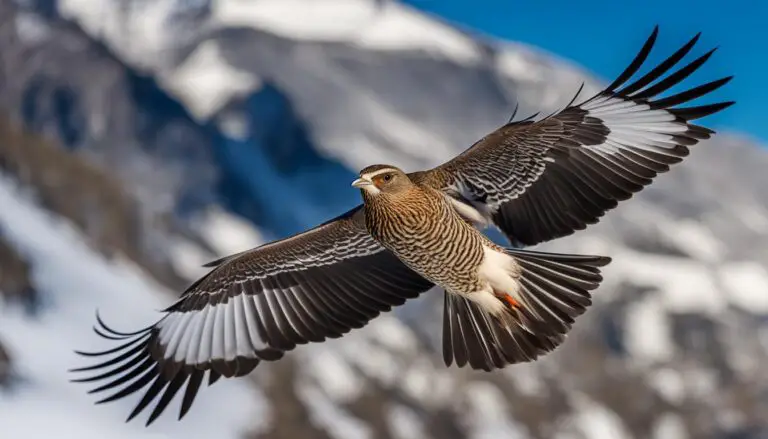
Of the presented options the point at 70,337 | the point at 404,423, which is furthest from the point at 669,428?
the point at 70,337

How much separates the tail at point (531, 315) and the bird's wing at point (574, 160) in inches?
13.3

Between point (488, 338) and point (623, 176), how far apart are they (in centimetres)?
153

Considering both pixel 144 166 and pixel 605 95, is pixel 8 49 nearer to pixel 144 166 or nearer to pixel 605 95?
pixel 144 166

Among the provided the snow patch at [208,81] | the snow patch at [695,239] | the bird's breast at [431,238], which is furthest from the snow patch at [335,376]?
the bird's breast at [431,238]

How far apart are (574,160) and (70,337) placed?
38.1m

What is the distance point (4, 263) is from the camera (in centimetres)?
4441

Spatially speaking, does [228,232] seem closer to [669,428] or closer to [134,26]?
[134,26]

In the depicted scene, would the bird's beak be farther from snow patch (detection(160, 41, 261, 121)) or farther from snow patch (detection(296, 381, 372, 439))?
snow patch (detection(160, 41, 261, 121))

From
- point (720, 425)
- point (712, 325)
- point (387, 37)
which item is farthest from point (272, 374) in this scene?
point (387, 37)

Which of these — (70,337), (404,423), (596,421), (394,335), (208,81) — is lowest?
(70,337)

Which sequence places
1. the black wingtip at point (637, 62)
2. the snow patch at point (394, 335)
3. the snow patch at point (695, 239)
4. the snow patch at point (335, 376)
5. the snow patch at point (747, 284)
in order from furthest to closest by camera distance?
the snow patch at point (695, 239) → the snow patch at point (747, 284) → the snow patch at point (394, 335) → the snow patch at point (335, 376) → the black wingtip at point (637, 62)

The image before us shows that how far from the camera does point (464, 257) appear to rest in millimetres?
7566

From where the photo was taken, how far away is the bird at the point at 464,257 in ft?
23.9

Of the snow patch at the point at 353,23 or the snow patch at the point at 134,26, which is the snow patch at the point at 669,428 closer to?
the snow patch at the point at 134,26
